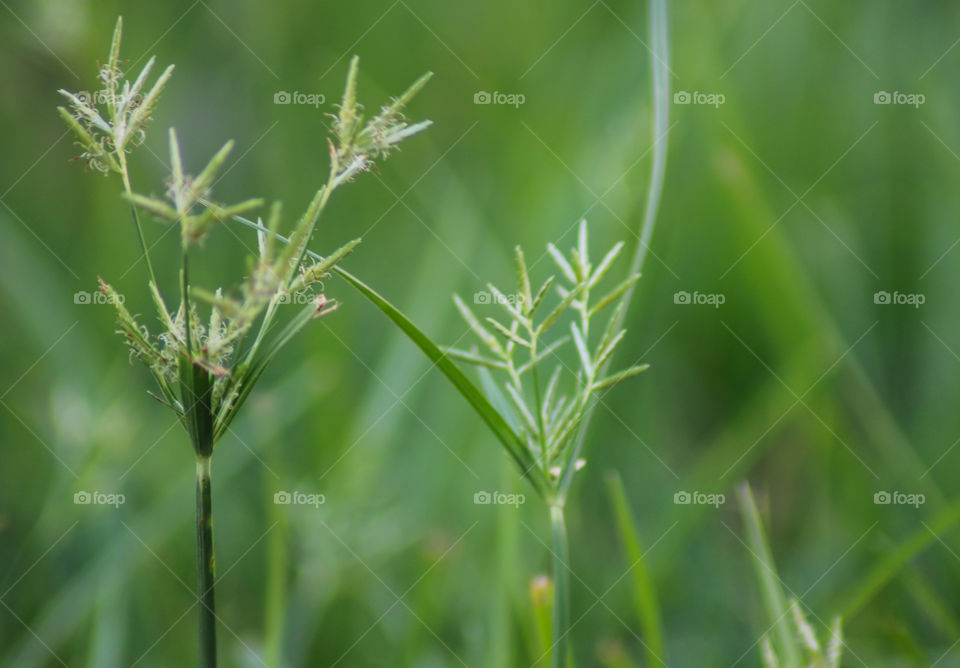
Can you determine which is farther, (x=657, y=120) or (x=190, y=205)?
(x=657, y=120)

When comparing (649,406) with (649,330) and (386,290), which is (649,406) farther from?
(386,290)

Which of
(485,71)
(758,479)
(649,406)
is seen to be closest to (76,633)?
(649,406)

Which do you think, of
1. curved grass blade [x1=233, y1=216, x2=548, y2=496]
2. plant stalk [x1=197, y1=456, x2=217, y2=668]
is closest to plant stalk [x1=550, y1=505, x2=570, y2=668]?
curved grass blade [x1=233, y1=216, x2=548, y2=496]

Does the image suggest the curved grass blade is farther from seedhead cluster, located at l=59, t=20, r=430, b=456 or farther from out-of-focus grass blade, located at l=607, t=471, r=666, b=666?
out-of-focus grass blade, located at l=607, t=471, r=666, b=666

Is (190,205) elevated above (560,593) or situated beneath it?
elevated above

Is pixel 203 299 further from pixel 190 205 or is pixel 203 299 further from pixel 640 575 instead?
pixel 640 575

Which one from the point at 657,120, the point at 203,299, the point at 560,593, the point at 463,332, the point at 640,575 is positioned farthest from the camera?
the point at 463,332

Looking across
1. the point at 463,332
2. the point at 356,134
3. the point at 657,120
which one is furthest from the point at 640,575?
the point at 463,332

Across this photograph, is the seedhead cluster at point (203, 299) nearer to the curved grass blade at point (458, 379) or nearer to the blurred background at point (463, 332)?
the curved grass blade at point (458, 379)
